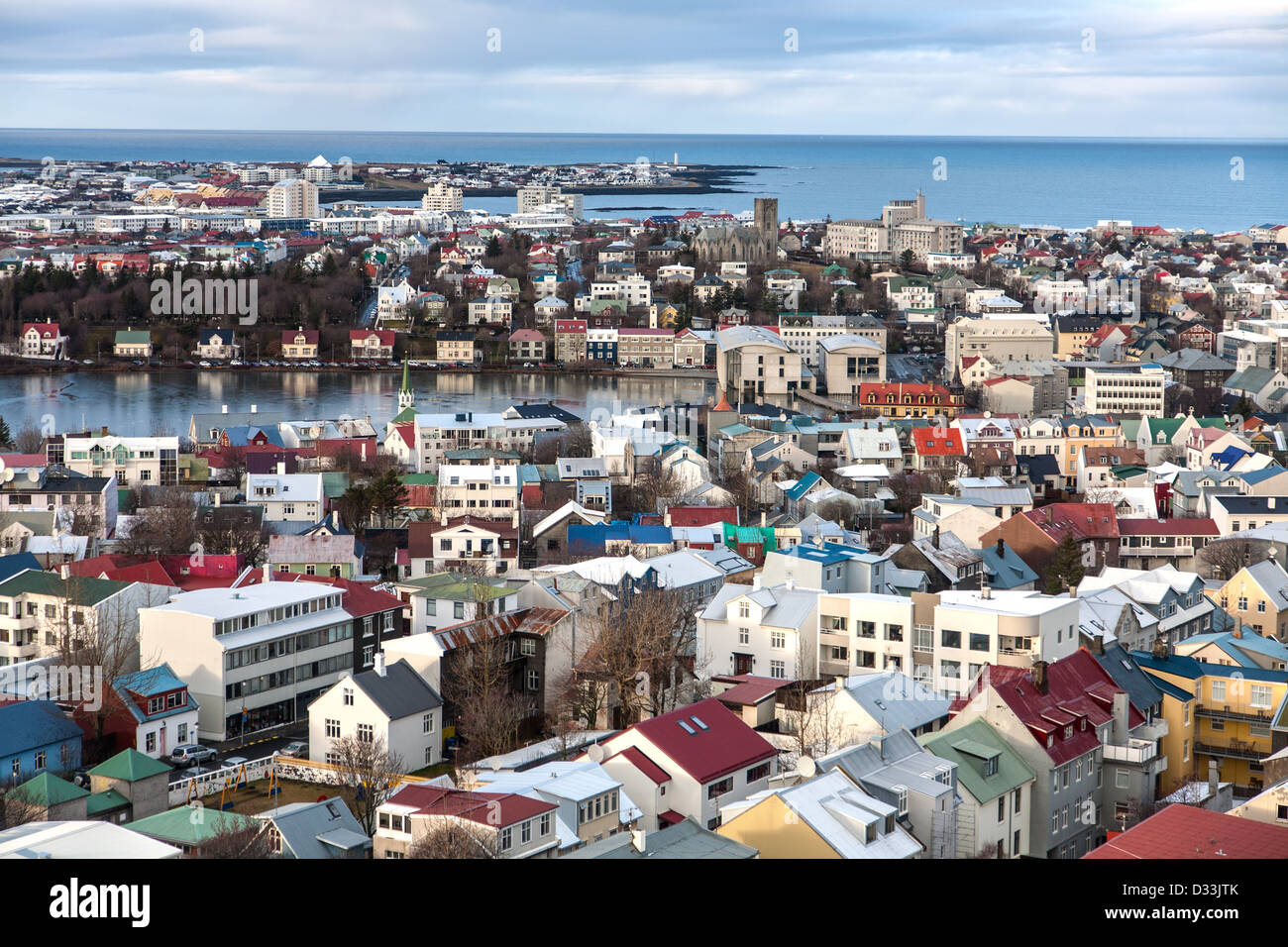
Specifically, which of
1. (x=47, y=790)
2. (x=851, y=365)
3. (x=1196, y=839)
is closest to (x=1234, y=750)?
(x=1196, y=839)

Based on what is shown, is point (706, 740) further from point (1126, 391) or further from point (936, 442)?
point (1126, 391)

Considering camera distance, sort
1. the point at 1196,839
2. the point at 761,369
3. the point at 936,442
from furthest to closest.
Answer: the point at 761,369, the point at 936,442, the point at 1196,839

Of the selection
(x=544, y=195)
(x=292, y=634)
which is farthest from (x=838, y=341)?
(x=544, y=195)

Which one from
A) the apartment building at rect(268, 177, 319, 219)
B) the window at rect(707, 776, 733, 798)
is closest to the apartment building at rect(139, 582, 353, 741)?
the window at rect(707, 776, 733, 798)

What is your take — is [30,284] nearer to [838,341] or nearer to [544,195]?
[838,341]

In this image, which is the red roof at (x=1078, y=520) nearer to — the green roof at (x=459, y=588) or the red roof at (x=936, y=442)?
the red roof at (x=936, y=442)

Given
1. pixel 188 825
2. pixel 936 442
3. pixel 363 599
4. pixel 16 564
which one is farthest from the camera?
pixel 936 442
